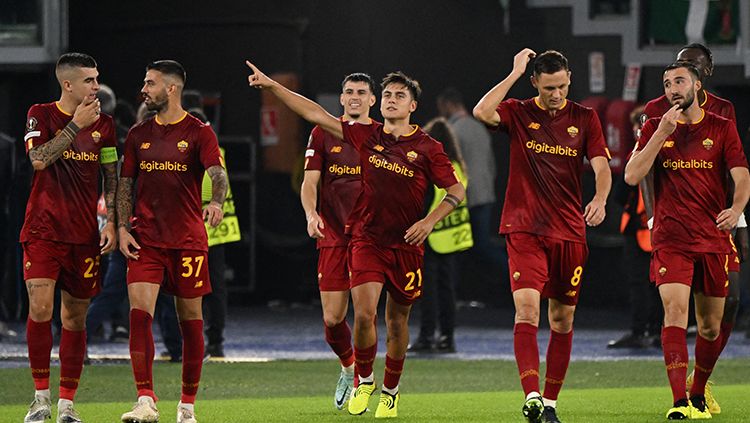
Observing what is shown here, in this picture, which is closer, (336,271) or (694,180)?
(694,180)

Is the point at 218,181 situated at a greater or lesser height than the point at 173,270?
greater

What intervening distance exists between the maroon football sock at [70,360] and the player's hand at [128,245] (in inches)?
23.3

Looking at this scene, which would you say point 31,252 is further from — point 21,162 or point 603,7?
point 603,7

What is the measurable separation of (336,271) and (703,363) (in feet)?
8.65

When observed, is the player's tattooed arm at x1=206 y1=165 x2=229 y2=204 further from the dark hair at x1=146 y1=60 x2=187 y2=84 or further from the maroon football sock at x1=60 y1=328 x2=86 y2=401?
the maroon football sock at x1=60 y1=328 x2=86 y2=401

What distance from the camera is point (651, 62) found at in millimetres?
20875


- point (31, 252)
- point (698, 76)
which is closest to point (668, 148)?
point (698, 76)

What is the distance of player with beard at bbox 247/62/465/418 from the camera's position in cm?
1116

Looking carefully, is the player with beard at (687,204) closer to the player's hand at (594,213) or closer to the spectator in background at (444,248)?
the player's hand at (594,213)

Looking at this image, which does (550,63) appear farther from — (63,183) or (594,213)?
(63,183)

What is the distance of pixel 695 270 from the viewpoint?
10797 millimetres

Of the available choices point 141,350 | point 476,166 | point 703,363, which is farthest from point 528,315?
point 476,166

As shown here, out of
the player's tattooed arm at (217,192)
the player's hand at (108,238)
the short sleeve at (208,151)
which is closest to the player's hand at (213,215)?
the player's tattooed arm at (217,192)

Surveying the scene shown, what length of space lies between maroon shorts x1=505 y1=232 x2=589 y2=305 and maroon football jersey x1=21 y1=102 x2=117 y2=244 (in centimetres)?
247
